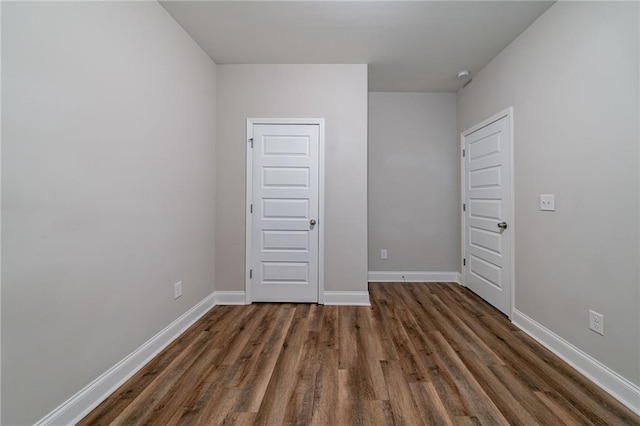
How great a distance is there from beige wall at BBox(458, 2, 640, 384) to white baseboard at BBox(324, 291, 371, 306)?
A: 4.81ft

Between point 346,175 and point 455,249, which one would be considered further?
point 455,249

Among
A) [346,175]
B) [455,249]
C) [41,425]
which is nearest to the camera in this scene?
[41,425]

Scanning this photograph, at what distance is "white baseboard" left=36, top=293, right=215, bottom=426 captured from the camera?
126cm

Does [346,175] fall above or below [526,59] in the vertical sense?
below

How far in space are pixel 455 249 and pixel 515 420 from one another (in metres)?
2.57

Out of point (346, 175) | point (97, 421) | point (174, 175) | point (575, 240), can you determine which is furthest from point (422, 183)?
point (97, 421)

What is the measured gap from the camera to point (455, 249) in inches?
143

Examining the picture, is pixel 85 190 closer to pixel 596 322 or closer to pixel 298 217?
pixel 298 217

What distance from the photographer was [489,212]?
2809 millimetres

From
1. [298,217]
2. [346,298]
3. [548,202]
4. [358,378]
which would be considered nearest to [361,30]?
[298,217]

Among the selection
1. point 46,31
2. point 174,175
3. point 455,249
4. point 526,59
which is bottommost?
point 455,249

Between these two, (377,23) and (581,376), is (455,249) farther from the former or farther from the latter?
(377,23)

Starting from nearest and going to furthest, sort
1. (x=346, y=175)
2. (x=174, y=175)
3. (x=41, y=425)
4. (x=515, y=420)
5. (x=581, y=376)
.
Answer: (x=41, y=425) → (x=515, y=420) → (x=581, y=376) → (x=174, y=175) → (x=346, y=175)

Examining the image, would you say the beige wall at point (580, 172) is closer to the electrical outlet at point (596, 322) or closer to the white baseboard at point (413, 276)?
the electrical outlet at point (596, 322)
